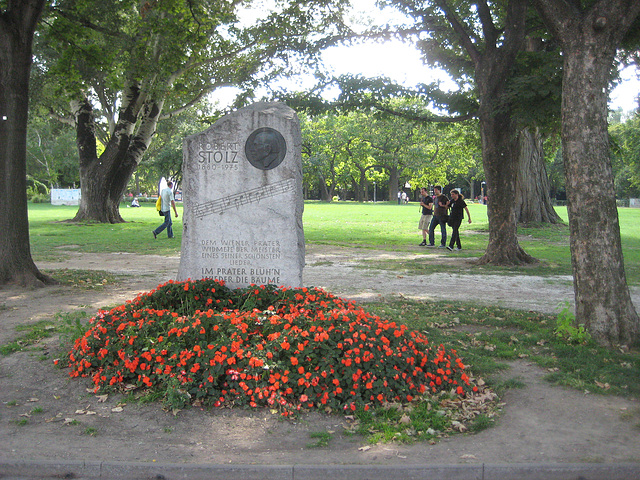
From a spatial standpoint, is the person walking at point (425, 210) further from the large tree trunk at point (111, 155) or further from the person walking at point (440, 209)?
the large tree trunk at point (111, 155)

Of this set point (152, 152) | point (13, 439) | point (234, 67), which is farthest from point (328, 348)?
point (152, 152)

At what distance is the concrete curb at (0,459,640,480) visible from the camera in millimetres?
3863

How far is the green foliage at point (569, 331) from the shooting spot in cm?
670

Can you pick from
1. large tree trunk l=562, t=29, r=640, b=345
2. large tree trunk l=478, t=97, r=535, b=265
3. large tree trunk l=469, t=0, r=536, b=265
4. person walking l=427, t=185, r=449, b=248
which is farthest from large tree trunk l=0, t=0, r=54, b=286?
person walking l=427, t=185, r=449, b=248

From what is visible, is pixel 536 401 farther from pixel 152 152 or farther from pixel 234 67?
pixel 152 152

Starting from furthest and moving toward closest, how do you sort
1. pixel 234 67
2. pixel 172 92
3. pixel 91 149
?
pixel 91 149 → pixel 234 67 → pixel 172 92

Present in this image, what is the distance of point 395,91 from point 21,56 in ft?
27.0

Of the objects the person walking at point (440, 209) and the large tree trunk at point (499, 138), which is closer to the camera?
the large tree trunk at point (499, 138)

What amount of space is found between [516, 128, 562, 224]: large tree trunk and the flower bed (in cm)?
2124

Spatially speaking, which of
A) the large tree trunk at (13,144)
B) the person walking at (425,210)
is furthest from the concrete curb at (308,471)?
the person walking at (425,210)

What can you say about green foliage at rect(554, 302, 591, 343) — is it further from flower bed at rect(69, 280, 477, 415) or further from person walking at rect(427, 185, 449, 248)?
person walking at rect(427, 185, 449, 248)

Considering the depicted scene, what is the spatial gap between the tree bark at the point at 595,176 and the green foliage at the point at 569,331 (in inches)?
4.6

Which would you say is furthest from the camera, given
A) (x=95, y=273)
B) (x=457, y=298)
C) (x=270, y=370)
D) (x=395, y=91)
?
(x=395, y=91)

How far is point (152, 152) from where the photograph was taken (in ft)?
197
